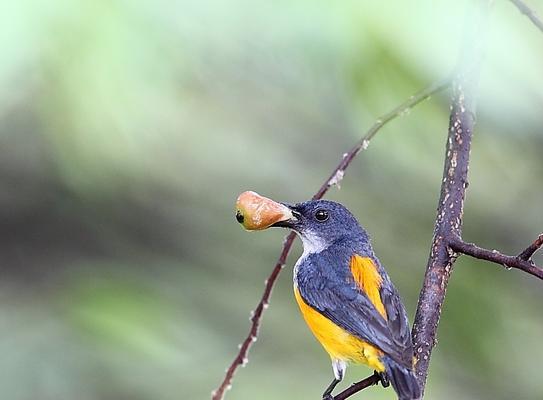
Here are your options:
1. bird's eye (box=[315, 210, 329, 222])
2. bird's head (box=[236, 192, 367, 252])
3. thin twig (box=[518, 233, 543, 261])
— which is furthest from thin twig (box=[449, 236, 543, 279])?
bird's eye (box=[315, 210, 329, 222])

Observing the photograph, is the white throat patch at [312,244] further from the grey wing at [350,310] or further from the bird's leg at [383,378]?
the bird's leg at [383,378]

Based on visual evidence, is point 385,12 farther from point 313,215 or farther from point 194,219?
point 194,219

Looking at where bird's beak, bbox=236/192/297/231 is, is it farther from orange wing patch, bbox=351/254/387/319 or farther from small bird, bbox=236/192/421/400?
orange wing patch, bbox=351/254/387/319

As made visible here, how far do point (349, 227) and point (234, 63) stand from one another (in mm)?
1120

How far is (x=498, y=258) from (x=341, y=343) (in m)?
0.83

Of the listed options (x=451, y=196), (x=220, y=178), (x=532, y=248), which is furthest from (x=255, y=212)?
(x=220, y=178)

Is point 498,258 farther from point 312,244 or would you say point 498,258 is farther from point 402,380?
point 312,244

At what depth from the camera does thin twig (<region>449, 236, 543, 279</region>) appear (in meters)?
1.81


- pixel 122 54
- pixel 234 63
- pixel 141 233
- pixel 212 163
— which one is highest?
pixel 212 163

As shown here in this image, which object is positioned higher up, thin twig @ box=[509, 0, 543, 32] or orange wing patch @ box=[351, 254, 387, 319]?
thin twig @ box=[509, 0, 543, 32]

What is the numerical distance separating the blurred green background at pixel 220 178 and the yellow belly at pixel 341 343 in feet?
2.50

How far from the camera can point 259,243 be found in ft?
20.0

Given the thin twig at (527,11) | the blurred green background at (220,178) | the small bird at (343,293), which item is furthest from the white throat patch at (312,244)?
the thin twig at (527,11)

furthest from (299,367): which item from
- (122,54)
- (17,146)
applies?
(122,54)
